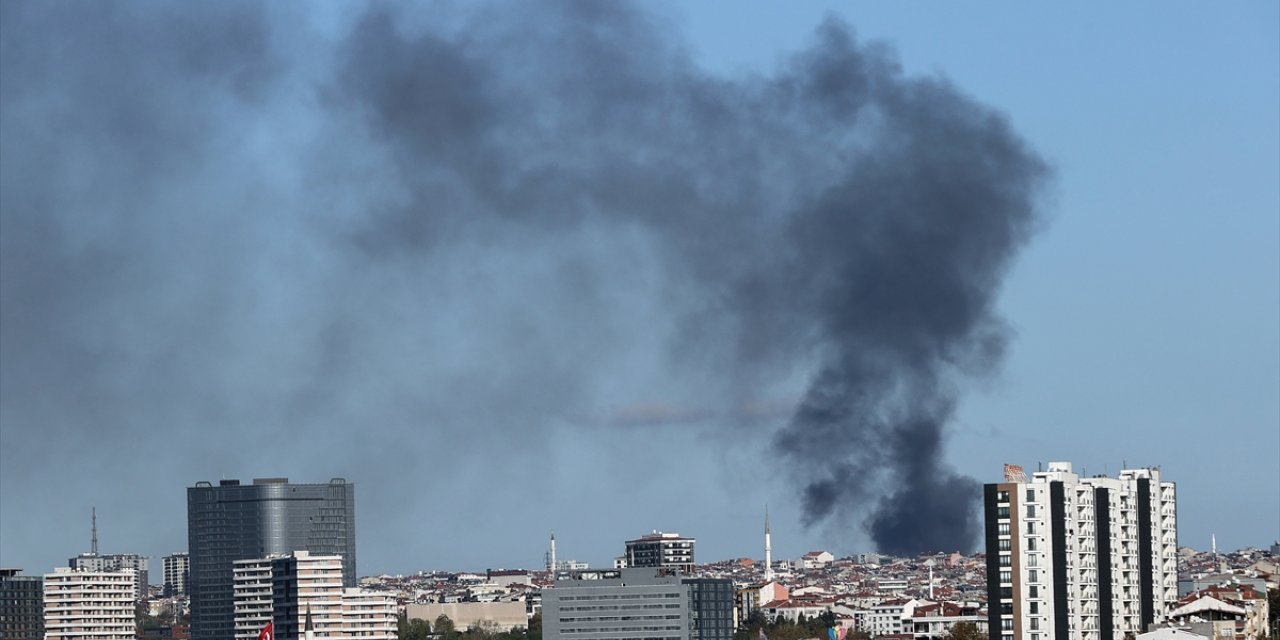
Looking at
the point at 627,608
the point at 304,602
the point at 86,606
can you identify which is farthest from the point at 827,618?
the point at 86,606

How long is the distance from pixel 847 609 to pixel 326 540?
35.4m

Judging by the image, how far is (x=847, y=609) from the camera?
14988 cm

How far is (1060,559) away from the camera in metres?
74.7

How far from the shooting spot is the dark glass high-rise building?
157750mm

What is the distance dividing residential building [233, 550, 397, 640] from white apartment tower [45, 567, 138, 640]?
20.0 feet

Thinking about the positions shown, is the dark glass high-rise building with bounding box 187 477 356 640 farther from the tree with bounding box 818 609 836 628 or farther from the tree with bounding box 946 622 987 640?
the tree with bounding box 946 622 987 640

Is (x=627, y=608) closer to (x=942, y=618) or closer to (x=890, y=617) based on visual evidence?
(x=942, y=618)

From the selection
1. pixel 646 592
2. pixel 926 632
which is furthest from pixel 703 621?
pixel 926 632

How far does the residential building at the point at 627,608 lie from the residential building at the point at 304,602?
8.76 metres

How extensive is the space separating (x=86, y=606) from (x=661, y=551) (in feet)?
192

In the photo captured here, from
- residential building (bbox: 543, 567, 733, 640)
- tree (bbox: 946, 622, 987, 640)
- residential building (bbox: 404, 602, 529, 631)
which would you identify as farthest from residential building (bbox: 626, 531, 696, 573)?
tree (bbox: 946, 622, 987, 640)

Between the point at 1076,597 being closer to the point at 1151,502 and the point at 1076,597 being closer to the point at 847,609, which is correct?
the point at 1151,502

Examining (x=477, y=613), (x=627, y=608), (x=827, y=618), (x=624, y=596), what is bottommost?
(x=827, y=618)

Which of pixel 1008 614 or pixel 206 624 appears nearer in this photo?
pixel 1008 614
